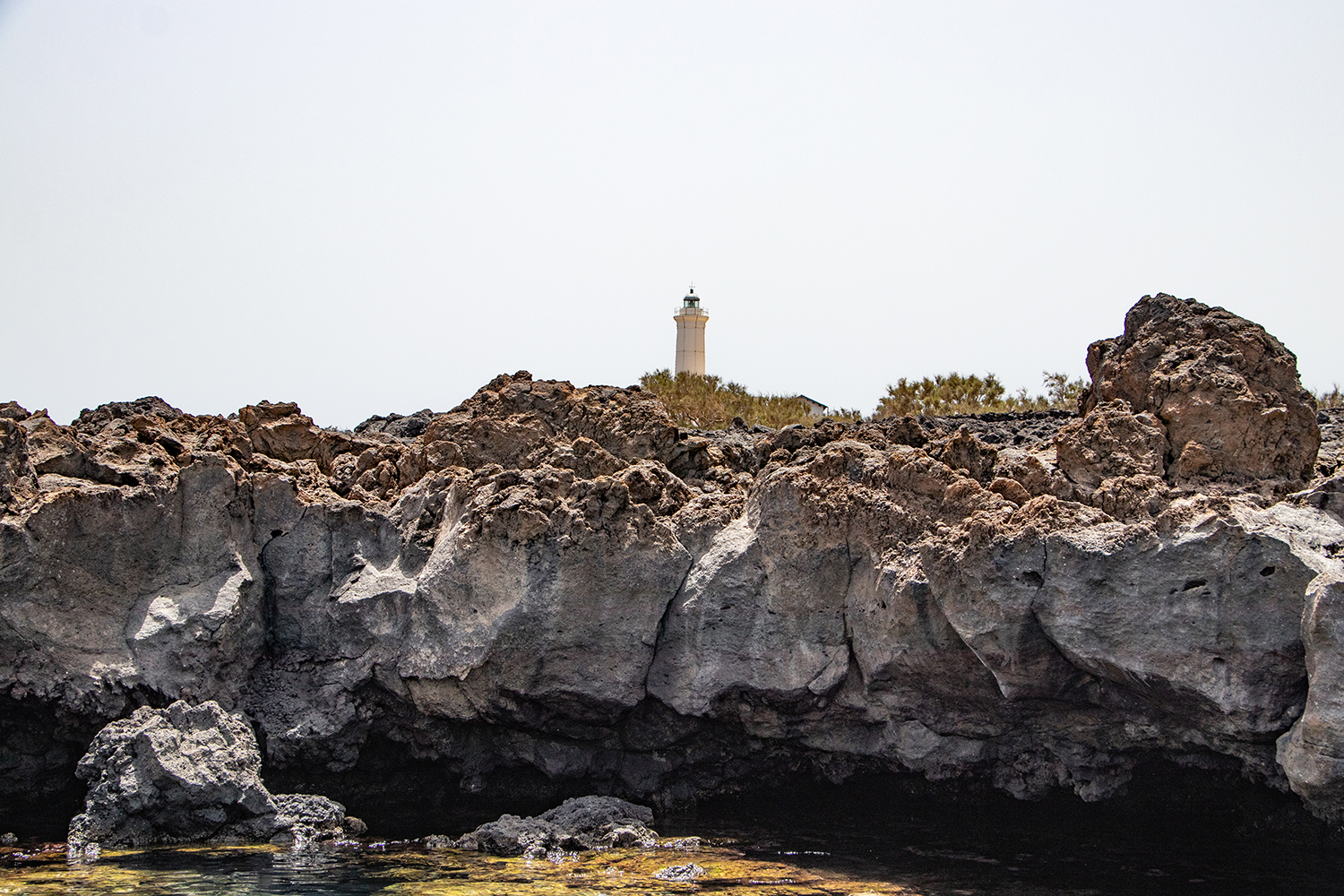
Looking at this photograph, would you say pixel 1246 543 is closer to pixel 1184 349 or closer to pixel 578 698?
pixel 1184 349

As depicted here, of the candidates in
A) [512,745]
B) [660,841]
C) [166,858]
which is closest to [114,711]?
[166,858]

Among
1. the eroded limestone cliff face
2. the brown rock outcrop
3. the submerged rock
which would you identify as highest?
the brown rock outcrop

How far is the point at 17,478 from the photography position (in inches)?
420

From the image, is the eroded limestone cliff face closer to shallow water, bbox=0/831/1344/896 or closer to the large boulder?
the large boulder

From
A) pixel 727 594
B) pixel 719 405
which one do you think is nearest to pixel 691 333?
pixel 719 405

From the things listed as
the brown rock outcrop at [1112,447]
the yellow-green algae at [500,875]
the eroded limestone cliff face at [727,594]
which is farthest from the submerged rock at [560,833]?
the brown rock outcrop at [1112,447]

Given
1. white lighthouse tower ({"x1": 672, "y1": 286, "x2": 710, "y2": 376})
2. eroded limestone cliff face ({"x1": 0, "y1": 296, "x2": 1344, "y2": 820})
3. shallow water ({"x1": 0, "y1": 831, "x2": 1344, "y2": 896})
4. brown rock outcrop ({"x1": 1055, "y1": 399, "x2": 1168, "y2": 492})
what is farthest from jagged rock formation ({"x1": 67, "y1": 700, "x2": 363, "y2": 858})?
white lighthouse tower ({"x1": 672, "y1": 286, "x2": 710, "y2": 376})

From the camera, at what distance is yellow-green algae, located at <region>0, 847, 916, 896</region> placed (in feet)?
27.2

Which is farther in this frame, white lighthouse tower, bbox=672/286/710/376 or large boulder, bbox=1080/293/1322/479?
white lighthouse tower, bbox=672/286/710/376

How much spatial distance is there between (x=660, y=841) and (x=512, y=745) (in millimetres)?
1923

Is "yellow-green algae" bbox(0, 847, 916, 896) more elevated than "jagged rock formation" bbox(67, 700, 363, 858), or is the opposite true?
"jagged rock formation" bbox(67, 700, 363, 858)

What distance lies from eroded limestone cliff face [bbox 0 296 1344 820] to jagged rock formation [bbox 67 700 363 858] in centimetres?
65

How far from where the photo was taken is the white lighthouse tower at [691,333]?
46781 mm

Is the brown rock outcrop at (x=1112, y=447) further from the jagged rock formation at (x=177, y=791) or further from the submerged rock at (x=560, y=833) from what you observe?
the jagged rock formation at (x=177, y=791)
